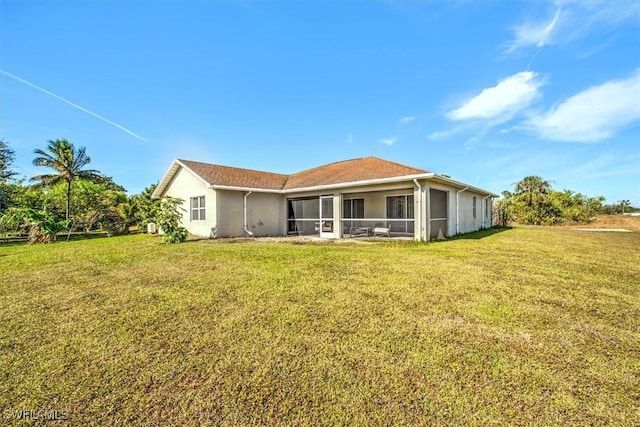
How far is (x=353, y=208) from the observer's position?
18578 mm

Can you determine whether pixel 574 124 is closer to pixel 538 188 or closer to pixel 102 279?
pixel 538 188

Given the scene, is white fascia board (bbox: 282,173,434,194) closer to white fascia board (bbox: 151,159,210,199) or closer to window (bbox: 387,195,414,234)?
window (bbox: 387,195,414,234)

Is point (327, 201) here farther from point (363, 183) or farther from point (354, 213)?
point (363, 183)

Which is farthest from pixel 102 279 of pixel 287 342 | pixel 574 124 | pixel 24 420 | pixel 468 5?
pixel 574 124

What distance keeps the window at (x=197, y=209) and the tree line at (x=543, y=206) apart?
971 inches

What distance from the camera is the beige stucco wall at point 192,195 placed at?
15.3 metres

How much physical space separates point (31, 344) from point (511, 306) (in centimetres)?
694

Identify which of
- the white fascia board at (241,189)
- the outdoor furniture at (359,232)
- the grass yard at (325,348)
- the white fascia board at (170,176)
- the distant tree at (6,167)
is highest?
the distant tree at (6,167)

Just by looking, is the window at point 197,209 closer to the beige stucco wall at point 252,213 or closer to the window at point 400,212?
the beige stucco wall at point 252,213

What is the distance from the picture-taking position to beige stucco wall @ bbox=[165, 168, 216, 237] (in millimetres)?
15258

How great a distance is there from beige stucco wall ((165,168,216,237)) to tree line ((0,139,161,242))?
103 inches

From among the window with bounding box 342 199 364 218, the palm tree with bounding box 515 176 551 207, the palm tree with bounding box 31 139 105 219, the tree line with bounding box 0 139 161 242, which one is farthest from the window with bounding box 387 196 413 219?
the palm tree with bounding box 31 139 105 219

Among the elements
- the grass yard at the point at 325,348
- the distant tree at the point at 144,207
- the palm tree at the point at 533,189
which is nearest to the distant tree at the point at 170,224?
the distant tree at the point at 144,207

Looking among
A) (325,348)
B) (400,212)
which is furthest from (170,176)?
(325,348)
